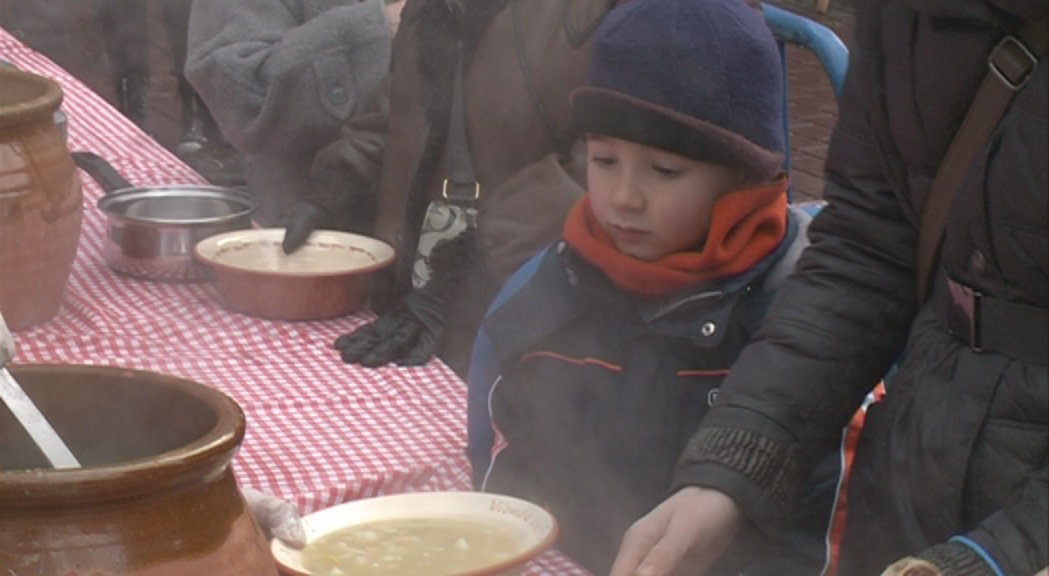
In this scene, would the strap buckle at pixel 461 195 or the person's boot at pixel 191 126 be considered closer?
the strap buckle at pixel 461 195

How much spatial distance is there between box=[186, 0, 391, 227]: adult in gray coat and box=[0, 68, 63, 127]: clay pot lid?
2.81ft

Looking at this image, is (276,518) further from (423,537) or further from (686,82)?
(686,82)

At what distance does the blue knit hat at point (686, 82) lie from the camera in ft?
5.80

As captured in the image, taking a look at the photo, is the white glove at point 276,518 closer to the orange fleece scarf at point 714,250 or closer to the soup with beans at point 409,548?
the soup with beans at point 409,548

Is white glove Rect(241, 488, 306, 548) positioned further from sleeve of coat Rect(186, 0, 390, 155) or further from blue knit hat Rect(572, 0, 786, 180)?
sleeve of coat Rect(186, 0, 390, 155)

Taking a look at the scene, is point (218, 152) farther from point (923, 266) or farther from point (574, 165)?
point (923, 266)

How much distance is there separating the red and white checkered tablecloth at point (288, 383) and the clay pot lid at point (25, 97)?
345mm

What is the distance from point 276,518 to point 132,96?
3.73 meters

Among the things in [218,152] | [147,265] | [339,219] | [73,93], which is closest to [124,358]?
[147,265]

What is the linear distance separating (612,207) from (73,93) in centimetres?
173

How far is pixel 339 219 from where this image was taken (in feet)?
8.50

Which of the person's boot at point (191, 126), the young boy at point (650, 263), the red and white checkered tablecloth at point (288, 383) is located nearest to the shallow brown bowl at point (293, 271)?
the red and white checkered tablecloth at point (288, 383)

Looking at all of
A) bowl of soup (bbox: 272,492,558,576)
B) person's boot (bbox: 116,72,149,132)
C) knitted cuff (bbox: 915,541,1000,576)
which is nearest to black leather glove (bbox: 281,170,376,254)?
bowl of soup (bbox: 272,492,558,576)

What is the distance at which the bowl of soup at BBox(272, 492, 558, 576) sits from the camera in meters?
1.30
